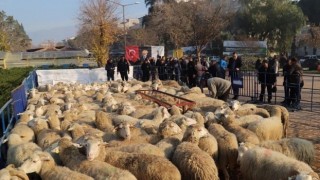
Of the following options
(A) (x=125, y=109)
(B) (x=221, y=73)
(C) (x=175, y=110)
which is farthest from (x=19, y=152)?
(B) (x=221, y=73)

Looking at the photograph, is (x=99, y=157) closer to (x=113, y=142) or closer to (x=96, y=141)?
(x=96, y=141)

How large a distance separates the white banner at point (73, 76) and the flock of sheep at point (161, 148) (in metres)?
13.9

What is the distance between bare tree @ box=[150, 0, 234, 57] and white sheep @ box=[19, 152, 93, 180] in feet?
133

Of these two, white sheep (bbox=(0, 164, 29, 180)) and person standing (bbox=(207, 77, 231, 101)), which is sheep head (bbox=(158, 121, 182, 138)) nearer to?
white sheep (bbox=(0, 164, 29, 180))

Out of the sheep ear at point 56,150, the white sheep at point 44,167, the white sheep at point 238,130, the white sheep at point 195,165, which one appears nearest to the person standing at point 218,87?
the white sheep at point 238,130

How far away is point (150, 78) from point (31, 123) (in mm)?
13226

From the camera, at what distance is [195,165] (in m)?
5.76

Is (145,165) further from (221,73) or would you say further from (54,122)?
(221,73)

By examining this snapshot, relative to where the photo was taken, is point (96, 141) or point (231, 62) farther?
point (231, 62)

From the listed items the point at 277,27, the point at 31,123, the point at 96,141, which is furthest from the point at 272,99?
the point at 277,27

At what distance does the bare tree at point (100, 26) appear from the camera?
3391 centimetres

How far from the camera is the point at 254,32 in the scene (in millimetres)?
51125

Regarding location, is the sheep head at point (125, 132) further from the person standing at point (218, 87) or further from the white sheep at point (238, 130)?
the person standing at point (218, 87)

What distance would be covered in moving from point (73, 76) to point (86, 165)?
19272 millimetres
